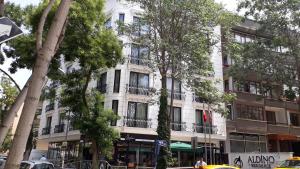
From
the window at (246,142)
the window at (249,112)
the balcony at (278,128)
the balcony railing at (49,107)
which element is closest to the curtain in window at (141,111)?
the window at (246,142)

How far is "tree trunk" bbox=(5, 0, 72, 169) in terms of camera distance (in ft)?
10.6

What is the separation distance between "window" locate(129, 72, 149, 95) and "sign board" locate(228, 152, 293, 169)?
9755mm

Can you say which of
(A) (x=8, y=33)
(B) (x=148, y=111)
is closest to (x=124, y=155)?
(B) (x=148, y=111)

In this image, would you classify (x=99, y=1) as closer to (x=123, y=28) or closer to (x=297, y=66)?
(x=123, y=28)

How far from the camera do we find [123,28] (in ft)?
65.8

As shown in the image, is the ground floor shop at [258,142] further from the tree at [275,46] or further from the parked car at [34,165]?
the parked car at [34,165]

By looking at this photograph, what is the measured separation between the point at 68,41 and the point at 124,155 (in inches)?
584

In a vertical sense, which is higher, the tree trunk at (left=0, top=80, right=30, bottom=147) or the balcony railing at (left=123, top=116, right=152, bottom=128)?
the balcony railing at (left=123, top=116, right=152, bottom=128)

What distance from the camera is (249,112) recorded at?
3528 centimetres

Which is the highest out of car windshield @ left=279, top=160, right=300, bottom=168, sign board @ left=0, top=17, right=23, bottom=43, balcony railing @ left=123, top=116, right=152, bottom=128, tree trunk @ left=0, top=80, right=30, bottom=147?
balcony railing @ left=123, top=116, right=152, bottom=128

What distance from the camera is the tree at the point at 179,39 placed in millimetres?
18344

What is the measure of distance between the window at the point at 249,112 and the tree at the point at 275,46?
7.68 m

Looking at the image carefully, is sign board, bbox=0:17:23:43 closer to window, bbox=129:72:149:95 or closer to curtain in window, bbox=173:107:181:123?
window, bbox=129:72:149:95

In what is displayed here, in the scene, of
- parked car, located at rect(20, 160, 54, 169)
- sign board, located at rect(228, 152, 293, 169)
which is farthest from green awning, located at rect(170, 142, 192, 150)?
parked car, located at rect(20, 160, 54, 169)
